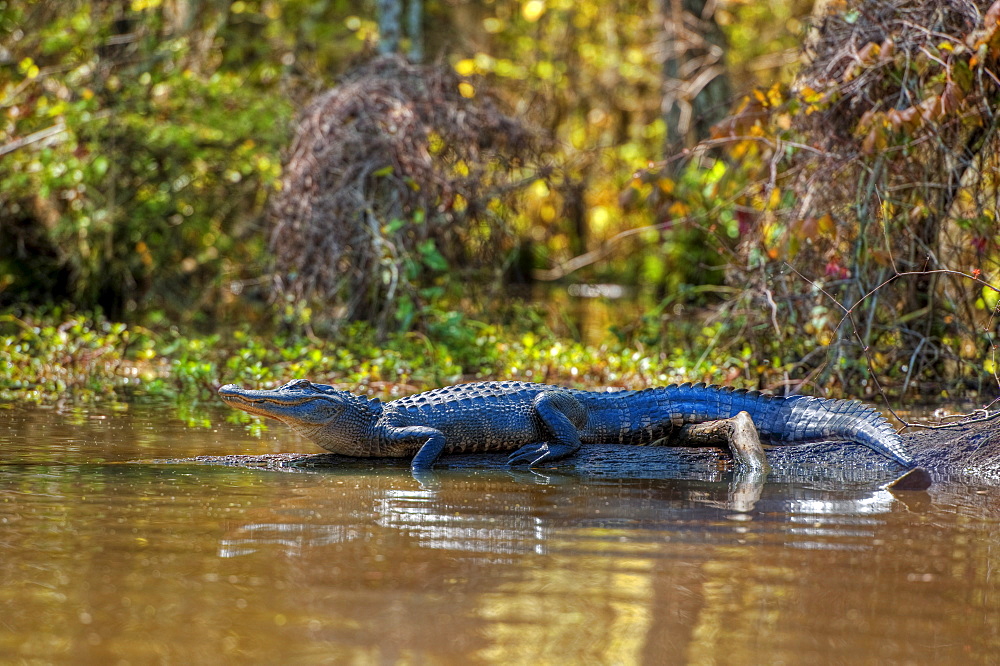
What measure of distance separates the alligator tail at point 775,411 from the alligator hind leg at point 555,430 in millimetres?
548

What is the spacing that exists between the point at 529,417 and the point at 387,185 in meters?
5.16

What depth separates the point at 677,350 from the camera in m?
9.82

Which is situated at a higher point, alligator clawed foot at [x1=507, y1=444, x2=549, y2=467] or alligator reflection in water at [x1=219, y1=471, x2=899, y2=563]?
alligator clawed foot at [x1=507, y1=444, x2=549, y2=467]

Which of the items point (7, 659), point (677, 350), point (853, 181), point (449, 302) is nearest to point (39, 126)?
point (449, 302)

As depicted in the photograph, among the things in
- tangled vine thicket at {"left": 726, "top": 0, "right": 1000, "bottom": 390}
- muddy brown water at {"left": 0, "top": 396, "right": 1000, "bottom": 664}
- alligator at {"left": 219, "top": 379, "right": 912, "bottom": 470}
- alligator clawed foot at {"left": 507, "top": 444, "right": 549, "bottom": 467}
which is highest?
tangled vine thicket at {"left": 726, "top": 0, "right": 1000, "bottom": 390}

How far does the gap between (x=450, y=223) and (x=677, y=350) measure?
2.65 metres

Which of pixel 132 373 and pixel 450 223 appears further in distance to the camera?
pixel 450 223

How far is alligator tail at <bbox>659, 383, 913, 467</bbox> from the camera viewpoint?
599cm

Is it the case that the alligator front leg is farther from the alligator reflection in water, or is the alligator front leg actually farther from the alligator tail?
the alligator tail

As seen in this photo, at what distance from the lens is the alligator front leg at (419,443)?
5.76m

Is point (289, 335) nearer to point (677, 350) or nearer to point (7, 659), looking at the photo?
point (677, 350)

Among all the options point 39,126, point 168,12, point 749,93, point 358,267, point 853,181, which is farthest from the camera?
point 168,12

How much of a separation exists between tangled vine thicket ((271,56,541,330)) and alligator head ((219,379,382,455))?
4.08 metres

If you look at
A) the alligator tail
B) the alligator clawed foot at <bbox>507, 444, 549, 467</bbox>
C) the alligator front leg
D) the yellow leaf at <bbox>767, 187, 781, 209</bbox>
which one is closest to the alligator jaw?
the alligator front leg
